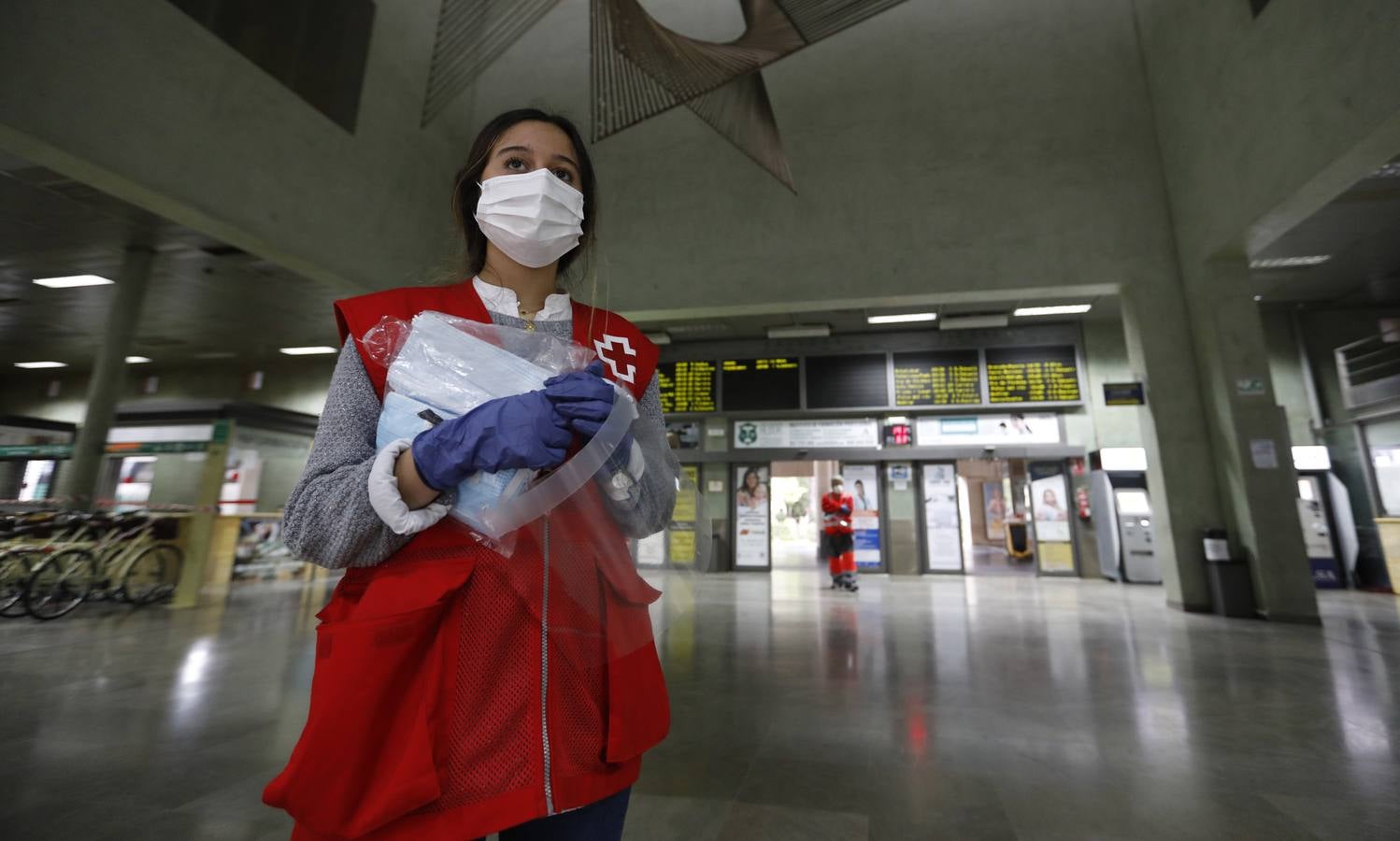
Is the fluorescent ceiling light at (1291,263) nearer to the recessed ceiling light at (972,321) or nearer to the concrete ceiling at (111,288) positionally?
the recessed ceiling light at (972,321)

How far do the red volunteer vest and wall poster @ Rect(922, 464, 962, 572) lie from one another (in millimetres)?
9900

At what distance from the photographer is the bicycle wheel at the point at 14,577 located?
15.2 ft

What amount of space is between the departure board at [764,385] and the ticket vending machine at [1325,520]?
288 inches

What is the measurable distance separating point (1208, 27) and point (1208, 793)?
21.0 feet

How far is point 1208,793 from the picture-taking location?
1805 mm

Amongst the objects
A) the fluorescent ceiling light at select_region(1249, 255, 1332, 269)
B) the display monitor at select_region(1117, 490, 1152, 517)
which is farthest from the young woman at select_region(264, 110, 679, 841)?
the display monitor at select_region(1117, 490, 1152, 517)

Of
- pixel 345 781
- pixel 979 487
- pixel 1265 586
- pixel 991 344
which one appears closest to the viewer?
pixel 345 781

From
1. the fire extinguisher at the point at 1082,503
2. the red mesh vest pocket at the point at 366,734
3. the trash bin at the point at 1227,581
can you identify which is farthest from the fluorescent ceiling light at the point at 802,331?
the red mesh vest pocket at the point at 366,734

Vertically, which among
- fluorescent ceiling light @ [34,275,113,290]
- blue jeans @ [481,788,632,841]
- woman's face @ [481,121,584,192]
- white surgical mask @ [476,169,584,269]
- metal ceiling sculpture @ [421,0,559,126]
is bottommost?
blue jeans @ [481,788,632,841]

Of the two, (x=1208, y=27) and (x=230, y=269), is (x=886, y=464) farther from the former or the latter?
(x=230, y=269)

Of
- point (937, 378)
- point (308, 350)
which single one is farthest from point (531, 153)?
point (308, 350)

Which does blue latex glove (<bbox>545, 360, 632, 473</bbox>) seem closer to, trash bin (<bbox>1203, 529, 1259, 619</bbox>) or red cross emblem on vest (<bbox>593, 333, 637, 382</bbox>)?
red cross emblem on vest (<bbox>593, 333, 637, 382</bbox>)

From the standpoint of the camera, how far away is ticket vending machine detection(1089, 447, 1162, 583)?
8508 mm

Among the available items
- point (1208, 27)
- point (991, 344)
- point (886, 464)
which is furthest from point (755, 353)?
point (1208, 27)
